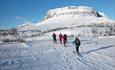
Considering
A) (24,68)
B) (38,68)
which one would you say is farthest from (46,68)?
(24,68)

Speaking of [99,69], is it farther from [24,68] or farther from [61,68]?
[24,68]

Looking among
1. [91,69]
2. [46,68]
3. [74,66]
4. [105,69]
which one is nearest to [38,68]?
[46,68]

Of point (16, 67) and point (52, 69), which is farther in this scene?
point (16, 67)

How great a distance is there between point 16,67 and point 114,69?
21.4 feet

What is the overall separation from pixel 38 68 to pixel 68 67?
1999 mm

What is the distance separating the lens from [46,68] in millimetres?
13672

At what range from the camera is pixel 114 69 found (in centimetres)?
1328

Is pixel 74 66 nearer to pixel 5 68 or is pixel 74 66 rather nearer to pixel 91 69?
pixel 91 69

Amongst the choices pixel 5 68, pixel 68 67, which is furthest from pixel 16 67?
pixel 68 67

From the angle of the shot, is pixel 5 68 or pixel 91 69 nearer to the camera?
pixel 91 69

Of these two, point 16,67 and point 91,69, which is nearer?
point 91,69

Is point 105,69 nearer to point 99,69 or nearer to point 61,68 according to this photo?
point 99,69

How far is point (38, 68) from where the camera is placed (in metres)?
13.7

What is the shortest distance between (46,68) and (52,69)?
1.79ft
